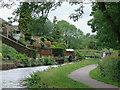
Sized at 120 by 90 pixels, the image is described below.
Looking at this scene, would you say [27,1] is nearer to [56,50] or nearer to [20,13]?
[20,13]

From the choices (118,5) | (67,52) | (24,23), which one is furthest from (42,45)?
(118,5)

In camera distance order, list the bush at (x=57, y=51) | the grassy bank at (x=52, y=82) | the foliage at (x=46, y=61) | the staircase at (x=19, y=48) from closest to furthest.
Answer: the grassy bank at (x=52, y=82), the foliage at (x=46, y=61), the staircase at (x=19, y=48), the bush at (x=57, y=51)

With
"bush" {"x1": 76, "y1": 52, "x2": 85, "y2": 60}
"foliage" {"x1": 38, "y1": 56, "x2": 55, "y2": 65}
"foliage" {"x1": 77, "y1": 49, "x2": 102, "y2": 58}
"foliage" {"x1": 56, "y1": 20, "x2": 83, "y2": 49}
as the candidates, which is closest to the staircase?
"foliage" {"x1": 38, "y1": 56, "x2": 55, "y2": 65}

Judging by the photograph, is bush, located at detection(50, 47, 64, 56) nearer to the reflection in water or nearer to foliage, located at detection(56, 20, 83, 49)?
foliage, located at detection(56, 20, 83, 49)

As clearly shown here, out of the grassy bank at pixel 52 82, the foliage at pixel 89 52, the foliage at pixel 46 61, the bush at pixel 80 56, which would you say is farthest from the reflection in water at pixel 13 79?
the bush at pixel 80 56

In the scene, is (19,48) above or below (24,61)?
above

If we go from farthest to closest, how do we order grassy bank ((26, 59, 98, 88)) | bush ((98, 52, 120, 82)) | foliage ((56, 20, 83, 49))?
foliage ((56, 20, 83, 49)) < bush ((98, 52, 120, 82)) < grassy bank ((26, 59, 98, 88))

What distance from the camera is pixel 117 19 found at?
31.6 feet

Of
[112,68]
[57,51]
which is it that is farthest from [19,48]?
[112,68]

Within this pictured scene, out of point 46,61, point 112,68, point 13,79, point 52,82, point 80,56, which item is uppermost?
point 80,56

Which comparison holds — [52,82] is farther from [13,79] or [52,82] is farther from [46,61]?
[46,61]

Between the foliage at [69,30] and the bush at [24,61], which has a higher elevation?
the foliage at [69,30]

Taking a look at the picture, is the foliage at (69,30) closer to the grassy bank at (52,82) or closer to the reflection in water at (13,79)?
the reflection in water at (13,79)

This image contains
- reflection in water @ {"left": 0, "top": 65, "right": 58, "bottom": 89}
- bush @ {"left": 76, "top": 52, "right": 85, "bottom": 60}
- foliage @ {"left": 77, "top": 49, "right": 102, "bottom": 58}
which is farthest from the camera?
bush @ {"left": 76, "top": 52, "right": 85, "bottom": 60}
